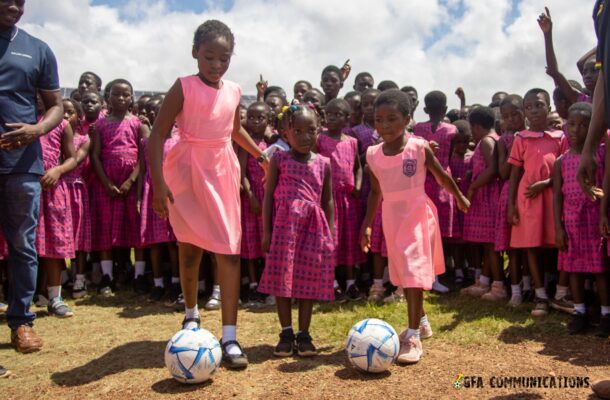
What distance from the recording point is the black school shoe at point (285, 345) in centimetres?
400

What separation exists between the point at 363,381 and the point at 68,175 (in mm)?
4291

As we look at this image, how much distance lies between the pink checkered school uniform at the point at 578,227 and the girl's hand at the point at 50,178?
473 cm

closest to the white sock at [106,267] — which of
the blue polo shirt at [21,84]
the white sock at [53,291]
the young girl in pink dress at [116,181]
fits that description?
the young girl in pink dress at [116,181]

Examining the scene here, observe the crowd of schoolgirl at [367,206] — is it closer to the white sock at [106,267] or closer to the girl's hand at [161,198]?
the white sock at [106,267]

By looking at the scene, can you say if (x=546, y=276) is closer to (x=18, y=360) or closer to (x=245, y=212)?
(x=245, y=212)

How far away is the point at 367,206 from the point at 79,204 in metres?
3.40

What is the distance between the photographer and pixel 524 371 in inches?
143

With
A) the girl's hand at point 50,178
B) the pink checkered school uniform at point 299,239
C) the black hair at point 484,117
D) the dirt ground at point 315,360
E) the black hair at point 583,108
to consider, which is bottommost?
the dirt ground at point 315,360

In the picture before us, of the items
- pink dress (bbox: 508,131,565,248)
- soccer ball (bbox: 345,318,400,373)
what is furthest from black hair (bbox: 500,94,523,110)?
soccer ball (bbox: 345,318,400,373)

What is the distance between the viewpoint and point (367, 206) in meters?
4.91

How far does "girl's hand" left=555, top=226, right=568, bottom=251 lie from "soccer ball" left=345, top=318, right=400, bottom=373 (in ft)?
6.92

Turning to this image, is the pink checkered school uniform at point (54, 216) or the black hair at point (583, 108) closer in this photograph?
the black hair at point (583, 108)

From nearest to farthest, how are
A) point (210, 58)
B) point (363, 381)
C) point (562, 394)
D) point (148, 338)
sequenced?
point (562, 394) < point (363, 381) < point (210, 58) < point (148, 338)

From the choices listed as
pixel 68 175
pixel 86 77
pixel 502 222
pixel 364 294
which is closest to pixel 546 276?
pixel 502 222
